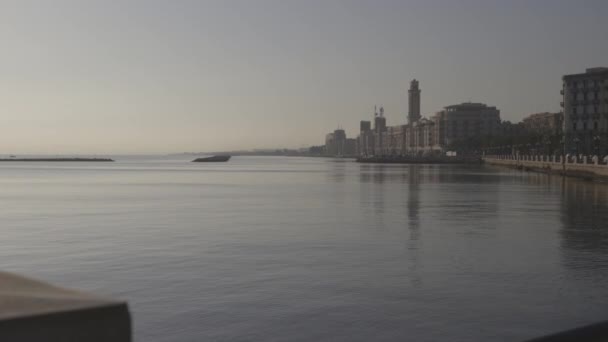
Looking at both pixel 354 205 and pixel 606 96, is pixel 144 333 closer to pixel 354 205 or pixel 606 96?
pixel 354 205

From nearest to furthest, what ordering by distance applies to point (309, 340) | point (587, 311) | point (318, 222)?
point (309, 340) → point (587, 311) → point (318, 222)

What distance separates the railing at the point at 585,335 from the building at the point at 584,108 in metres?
157

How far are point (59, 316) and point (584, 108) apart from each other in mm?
174013

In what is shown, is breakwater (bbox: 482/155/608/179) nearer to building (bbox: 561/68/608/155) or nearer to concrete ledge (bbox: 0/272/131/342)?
building (bbox: 561/68/608/155)

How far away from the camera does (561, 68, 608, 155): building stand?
512ft

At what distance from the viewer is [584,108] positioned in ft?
528

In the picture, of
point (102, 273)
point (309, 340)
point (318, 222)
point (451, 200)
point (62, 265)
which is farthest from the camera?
point (451, 200)

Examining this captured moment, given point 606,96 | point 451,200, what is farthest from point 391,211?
point 606,96

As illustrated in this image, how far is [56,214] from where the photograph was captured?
36.3 meters

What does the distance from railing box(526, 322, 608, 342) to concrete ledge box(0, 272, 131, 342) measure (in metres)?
4.68

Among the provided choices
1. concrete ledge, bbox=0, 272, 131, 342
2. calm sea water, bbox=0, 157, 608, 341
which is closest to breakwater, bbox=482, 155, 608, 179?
calm sea water, bbox=0, 157, 608, 341

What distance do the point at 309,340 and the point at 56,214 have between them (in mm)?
28765

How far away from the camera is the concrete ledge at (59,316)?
3.35m

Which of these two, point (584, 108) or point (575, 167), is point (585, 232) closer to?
point (575, 167)
